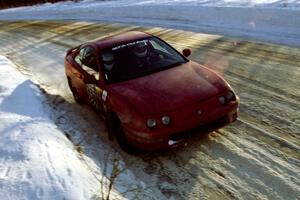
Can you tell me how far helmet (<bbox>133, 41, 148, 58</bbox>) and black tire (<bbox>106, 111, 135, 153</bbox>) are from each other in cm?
118

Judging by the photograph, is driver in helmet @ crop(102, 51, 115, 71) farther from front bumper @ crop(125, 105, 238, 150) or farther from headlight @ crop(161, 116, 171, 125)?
headlight @ crop(161, 116, 171, 125)

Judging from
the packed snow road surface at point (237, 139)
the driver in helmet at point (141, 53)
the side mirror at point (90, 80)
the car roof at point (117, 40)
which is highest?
the car roof at point (117, 40)

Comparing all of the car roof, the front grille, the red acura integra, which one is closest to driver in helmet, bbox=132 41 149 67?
the red acura integra

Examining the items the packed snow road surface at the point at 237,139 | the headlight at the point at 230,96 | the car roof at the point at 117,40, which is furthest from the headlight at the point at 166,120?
the car roof at the point at 117,40

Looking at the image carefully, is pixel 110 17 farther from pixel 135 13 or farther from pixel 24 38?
pixel 24 38

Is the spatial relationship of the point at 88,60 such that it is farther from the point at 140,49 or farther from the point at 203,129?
the point at 203,129

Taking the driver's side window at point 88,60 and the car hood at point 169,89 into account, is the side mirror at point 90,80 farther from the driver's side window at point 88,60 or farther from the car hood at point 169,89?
the car hood at point 169,89

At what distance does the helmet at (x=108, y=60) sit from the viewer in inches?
267

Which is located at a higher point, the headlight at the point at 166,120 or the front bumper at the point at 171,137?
the headlight at the point at 166,120

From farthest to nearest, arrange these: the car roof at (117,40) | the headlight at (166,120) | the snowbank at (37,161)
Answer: the car roof at (117,40) → the headlight at (166,120) → the snowbank at (37,161)

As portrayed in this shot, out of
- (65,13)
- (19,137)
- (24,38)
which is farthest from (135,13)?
(19,137)

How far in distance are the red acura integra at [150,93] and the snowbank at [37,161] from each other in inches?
33.4

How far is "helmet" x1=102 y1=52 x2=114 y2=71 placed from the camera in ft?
22.3

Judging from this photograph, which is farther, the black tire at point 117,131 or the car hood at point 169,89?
the black tire at point 117,131
